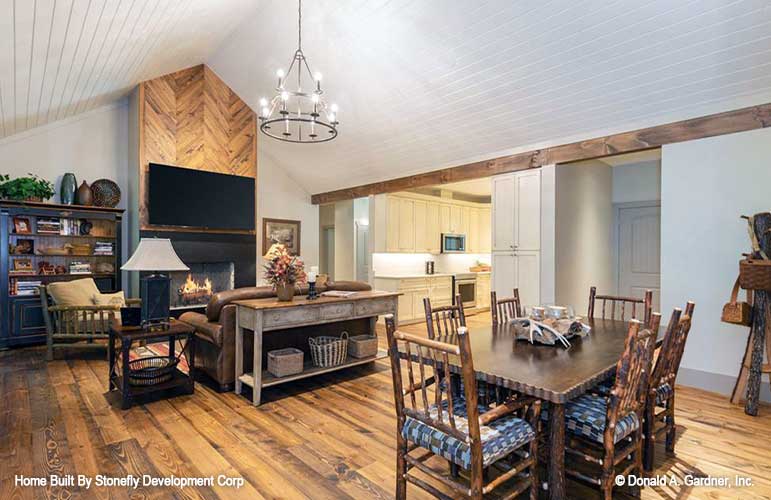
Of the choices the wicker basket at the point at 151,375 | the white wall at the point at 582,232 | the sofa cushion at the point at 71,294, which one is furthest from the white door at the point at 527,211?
the sofa cushion at the point at 71,294

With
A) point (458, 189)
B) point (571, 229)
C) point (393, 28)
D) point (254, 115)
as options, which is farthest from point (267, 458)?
point (458, 189)

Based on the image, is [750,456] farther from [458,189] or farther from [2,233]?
[2,233]

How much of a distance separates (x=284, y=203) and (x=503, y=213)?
460 cm

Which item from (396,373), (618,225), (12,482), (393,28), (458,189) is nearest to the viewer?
(396,373)

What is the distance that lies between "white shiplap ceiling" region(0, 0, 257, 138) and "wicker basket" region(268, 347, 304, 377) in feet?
10.0

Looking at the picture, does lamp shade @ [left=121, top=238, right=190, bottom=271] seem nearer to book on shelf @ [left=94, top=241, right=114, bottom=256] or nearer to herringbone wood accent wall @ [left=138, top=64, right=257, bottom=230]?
herringbone wood accent wall @ [left=138, top=64, right=257, bottom=230]

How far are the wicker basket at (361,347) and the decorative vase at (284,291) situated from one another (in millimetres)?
1000

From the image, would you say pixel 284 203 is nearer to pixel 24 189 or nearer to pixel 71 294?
pixel 24 189

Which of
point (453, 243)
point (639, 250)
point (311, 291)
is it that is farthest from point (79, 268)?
point (639, 250)

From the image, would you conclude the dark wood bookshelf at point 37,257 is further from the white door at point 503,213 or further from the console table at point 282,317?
the white door at point 503,213

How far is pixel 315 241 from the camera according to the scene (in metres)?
8.73

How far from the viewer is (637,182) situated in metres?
6.41

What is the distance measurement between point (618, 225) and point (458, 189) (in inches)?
124

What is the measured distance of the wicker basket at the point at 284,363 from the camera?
140 inches
